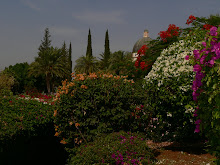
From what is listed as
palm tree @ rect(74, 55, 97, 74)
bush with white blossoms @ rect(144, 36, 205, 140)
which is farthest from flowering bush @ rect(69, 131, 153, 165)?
palm tree @ rect(74, 55, 97, 74)

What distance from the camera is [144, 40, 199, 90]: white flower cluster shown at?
703 centimetres

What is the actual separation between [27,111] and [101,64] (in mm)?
38032

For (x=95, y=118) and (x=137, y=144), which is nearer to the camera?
(x=137, y=144)

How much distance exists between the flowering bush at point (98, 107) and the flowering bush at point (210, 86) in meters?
3.38

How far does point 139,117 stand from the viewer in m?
7.71

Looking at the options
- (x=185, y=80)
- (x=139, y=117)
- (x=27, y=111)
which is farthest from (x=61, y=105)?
(x=185, y=80)

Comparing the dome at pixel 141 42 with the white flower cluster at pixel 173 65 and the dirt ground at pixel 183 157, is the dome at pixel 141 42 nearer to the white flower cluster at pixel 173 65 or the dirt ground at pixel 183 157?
the white flower cluster at pixel 173 65

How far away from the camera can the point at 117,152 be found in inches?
233

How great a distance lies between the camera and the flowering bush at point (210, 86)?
3621mm

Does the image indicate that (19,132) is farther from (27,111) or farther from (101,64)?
(101,64)

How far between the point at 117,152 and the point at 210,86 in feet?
9.60

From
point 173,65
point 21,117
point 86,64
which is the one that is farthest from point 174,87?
point 86,64

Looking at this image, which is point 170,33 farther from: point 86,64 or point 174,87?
point 86,64

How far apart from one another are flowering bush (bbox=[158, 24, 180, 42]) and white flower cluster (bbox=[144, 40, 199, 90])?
12.0 feet
